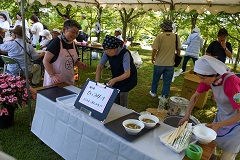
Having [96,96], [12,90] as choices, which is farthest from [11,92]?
[96,96]

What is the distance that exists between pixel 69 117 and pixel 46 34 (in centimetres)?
360

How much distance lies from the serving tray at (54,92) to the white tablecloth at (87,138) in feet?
0.14

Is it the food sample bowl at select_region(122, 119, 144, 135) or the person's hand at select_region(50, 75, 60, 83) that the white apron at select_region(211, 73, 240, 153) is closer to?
the food sample bowl at select_region(122, 119, 144, 135)

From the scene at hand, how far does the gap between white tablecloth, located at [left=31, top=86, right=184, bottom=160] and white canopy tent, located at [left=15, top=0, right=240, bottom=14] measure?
3.43 metres

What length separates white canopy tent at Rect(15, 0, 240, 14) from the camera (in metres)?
3.70

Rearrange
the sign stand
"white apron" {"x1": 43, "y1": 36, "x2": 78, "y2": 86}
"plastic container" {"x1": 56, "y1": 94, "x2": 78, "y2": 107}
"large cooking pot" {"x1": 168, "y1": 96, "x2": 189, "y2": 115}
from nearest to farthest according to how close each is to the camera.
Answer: the sign stand
"plastic container" {"x1": 56, "y1": 94, "x2": 78, "y2": 107}
"white apron" {"x1": 43, "y1": 36, "x2": 78, "y2": 86}
"large cooking pot" {"x1": 168, "y1": 96, "x2": 189, "y2": 115}

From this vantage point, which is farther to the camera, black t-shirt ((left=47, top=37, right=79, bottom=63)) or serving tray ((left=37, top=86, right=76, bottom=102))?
black t-shirt ((left=47, top=37, right=79, bottom=63))

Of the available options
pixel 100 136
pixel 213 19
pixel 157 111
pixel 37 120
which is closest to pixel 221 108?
pixel 100 136

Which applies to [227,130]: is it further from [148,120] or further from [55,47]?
[55,47]

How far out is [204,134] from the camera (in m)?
1.25

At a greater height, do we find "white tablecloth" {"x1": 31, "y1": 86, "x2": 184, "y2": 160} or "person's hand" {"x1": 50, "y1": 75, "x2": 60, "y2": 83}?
"person's hand" {"x1": 50, "y1": 75, "x2": 60, "y2": 83}

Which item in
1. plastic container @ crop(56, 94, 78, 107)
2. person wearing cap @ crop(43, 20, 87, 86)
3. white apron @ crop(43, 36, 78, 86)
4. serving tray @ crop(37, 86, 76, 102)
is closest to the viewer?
plastic container @ crop(56, 94, 78, 107)

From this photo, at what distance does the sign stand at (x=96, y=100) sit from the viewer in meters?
1.42

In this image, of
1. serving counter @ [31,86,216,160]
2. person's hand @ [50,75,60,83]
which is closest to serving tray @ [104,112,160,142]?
serving counter @ [31,86,216,160]
